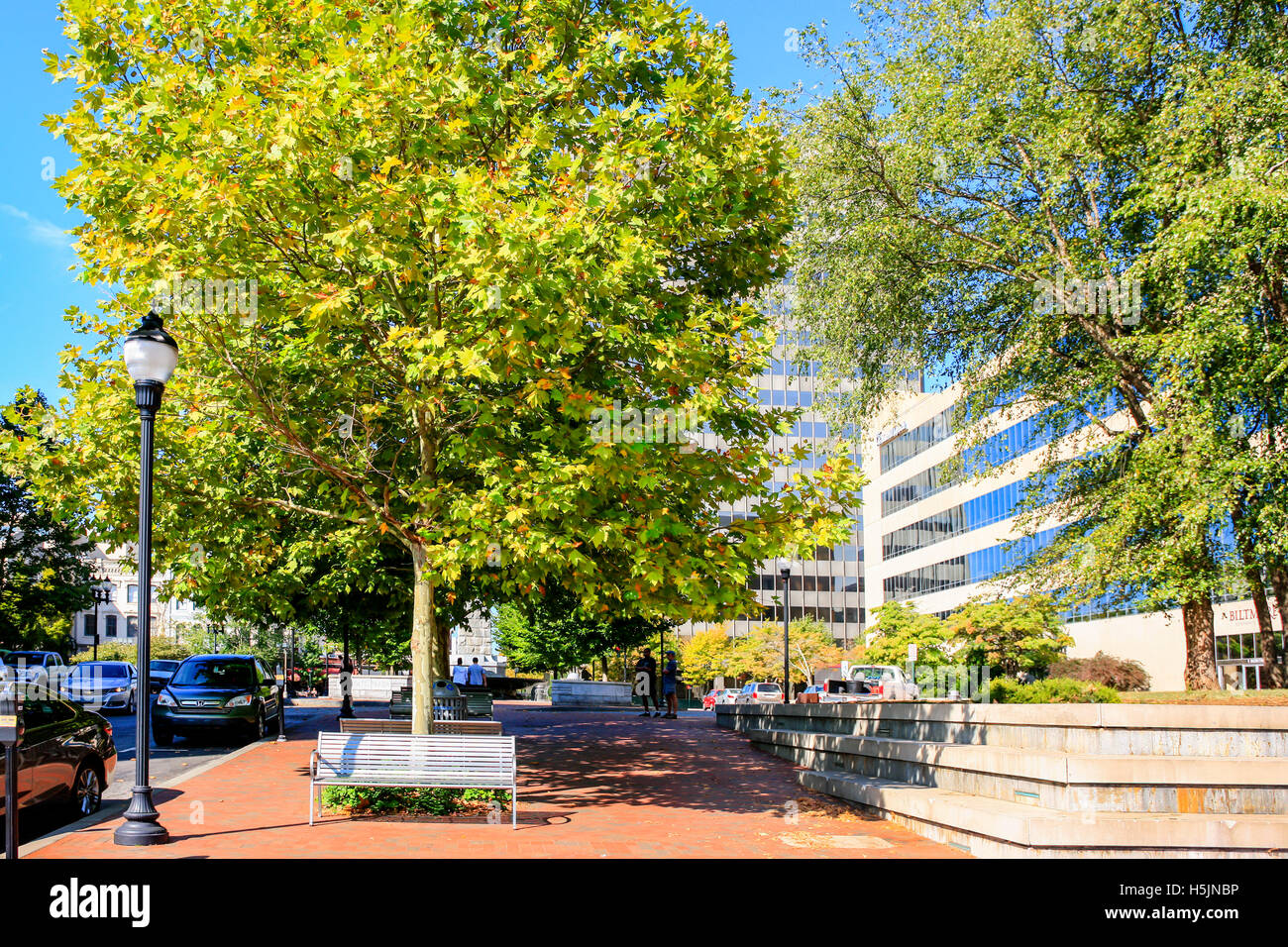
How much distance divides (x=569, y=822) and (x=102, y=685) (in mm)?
29039

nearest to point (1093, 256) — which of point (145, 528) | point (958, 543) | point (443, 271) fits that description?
point (443, 271)

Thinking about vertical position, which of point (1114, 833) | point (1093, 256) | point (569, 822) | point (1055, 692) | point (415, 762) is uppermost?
point (1093, 256)

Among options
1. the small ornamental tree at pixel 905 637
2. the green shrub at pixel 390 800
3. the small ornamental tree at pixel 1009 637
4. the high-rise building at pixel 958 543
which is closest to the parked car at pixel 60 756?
the green shrub at pixel 390 800

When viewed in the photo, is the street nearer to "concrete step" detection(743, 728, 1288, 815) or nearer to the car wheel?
the car wheel

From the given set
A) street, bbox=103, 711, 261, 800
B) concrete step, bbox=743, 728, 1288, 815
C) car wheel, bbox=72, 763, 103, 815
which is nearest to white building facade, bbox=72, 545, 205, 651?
street, bbox=103, 711, 261, 800

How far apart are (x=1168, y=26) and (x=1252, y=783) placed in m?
15.2

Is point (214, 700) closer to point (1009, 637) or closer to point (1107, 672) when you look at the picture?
point (1009, 637)

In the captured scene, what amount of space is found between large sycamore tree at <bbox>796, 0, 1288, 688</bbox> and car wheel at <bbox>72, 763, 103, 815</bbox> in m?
15.2

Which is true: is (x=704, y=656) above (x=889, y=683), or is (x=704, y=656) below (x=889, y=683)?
below

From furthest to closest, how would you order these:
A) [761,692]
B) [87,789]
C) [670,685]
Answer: [761,692], [670,685], [87,789]

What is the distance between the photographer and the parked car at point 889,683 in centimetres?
3650

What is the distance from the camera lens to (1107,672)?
36.4m

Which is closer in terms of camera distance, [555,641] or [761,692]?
[761,692]

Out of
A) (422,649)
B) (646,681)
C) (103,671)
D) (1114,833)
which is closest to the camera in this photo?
(1114,833)
